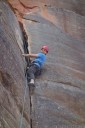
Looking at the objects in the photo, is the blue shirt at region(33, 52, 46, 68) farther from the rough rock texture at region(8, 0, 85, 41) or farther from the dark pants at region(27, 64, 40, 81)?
the rough rock texture at region(8, 0, 85, 41)

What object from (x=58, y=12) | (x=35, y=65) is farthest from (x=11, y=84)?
(x=58, y=12)

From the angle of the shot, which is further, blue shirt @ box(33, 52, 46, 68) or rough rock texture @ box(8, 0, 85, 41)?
rough rock texture @ box(8, 0, 85, 41)

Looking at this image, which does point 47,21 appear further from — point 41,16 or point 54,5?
point 54,5

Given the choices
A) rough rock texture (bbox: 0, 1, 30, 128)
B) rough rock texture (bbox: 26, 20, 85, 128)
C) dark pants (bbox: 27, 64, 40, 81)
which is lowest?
rough rock texture (bbox: 26, 20, 85, 128)

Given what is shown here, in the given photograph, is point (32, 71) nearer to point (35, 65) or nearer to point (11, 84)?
point (35, 65)

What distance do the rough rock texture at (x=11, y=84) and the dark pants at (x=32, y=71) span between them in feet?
0.90

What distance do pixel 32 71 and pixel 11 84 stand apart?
238 cm

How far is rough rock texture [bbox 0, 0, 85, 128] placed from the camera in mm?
8773

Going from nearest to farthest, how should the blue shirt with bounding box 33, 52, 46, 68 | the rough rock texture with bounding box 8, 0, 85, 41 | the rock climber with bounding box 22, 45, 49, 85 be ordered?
the rock climber with bounding box 22, 45, 49, 85, the blue shirt with bounding box 33, 52, 46, 68, the rough rock texture with bounding box 8, 0, 85, 41

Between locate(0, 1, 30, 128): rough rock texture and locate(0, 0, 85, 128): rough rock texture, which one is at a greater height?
locate(0, 1, 30, 128): rough rock texture

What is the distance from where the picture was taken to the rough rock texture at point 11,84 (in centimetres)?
747

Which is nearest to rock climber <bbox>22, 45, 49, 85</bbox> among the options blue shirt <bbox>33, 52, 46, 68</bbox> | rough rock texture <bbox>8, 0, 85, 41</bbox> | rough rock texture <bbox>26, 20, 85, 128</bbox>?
blue shirt <bbox>33, 52, 46, 68</bbox>

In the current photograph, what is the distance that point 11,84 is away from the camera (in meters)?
8.50

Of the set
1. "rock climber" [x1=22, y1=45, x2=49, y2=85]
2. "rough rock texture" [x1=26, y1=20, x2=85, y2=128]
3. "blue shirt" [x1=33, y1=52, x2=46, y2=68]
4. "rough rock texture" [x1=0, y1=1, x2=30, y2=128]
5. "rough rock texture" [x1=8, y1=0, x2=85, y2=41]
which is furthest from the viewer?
"rough rock texture" [x1=8, y1=0, x2=85, y2=41]
